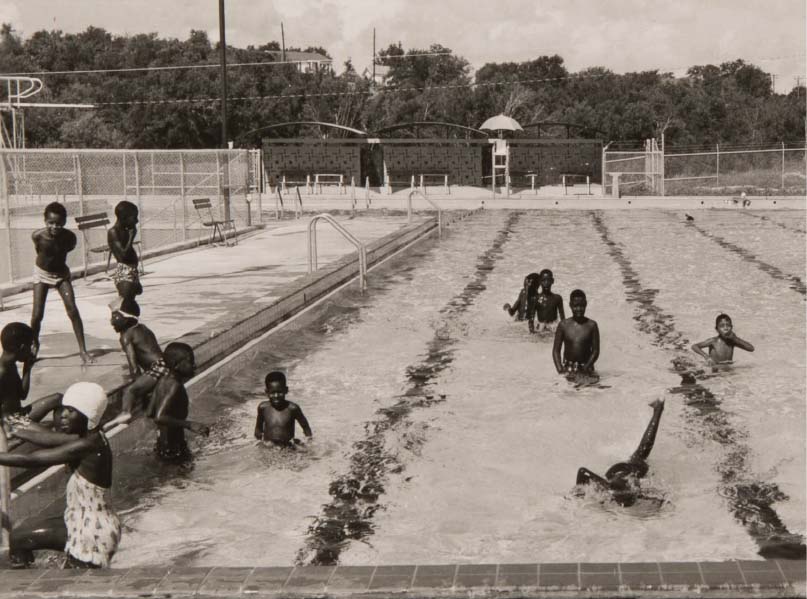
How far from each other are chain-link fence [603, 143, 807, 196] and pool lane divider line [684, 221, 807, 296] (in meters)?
12.4

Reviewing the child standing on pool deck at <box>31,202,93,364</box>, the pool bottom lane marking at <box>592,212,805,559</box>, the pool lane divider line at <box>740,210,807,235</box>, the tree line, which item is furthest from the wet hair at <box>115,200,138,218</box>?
the tree line

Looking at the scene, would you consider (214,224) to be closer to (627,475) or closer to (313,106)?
(627,475)

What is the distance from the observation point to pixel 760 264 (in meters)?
18.2

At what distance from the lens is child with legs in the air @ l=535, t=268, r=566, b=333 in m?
11.6

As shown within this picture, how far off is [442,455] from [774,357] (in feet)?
15.1

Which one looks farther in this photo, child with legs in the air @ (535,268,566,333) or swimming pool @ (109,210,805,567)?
child with legs in the air @ (535,268,566,333)

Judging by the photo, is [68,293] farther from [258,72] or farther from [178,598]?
[258,72]

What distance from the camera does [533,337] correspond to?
467 inches

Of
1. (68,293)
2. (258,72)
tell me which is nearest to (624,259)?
(68,293)

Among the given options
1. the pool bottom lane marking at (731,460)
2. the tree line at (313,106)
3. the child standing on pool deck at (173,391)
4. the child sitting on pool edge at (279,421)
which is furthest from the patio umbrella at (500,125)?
the child standing on pool deck at (173,391)

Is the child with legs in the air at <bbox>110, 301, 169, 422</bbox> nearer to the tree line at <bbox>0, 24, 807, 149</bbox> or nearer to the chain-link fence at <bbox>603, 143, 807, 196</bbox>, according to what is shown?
the chain-link fence at <bbox>603, 143, 807, 196</bbox>

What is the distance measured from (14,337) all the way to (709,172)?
162 feet

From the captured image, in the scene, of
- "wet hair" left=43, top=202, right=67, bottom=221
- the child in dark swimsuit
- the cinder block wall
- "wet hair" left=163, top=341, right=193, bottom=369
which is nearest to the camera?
the child in dark swimsuit


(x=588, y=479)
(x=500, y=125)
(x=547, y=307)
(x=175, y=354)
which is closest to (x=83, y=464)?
(x=175, y=354)
